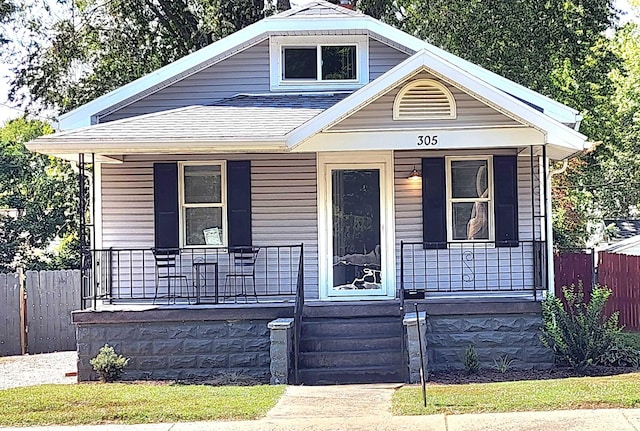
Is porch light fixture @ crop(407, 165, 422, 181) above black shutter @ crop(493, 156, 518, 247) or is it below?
above

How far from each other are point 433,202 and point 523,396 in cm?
461

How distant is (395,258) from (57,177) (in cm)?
1265

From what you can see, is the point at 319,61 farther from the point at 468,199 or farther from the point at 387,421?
the point at 387,421

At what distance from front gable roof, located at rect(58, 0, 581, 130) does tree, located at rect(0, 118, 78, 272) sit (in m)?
7.77

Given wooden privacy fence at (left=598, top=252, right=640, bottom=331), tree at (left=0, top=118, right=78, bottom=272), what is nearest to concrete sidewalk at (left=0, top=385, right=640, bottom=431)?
wooden privacy fence at (left=598, top=252, right=640, bottom=331)

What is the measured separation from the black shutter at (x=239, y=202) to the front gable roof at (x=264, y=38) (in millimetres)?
1996

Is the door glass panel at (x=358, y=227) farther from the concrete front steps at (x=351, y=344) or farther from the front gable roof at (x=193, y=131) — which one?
the front gable roof at (x=193, y=131)

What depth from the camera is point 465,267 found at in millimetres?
12938

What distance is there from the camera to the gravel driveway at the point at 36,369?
40.4ft

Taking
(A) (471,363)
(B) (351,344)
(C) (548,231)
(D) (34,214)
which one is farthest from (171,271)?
(D) (34,214)

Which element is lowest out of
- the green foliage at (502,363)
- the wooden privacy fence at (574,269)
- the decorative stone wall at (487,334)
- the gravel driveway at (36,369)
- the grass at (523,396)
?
the gravel driveway at (36,369)

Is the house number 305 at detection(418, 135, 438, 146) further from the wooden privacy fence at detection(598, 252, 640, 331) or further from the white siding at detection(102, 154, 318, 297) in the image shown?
the wooden privacy fence at detection(598, 252, 640, 331)

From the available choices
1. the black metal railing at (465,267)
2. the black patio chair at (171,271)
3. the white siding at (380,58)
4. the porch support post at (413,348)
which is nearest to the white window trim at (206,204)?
the black patio chair at (171,271)

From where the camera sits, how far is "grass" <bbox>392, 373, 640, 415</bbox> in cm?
826
